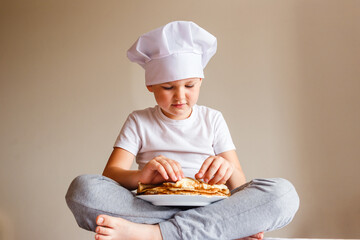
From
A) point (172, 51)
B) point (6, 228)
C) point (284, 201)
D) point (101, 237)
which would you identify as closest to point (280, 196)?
point (284, 201)

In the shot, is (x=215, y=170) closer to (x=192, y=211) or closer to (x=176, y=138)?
(x=192, y=211)

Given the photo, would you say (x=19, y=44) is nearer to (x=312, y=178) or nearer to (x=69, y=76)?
(x=69, y=76)

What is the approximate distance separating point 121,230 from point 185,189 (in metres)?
0.20

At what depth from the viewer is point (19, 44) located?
2.59 m

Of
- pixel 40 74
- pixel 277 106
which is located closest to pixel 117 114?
pixel 40 74

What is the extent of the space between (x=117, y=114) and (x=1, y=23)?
2.78ft

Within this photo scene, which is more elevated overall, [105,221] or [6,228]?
[105,221]

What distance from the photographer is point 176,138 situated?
173cm

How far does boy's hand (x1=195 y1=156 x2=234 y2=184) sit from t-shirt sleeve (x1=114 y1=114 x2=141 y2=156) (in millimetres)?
440

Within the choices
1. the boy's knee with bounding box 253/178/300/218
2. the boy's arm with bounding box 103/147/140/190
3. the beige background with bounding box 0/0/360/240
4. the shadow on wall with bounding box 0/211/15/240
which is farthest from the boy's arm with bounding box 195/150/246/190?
the shadow on wall with bounding box 0/211/15/240

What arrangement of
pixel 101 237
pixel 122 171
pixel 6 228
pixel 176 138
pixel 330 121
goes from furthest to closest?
pixel 6 228 → pixel 330 121 → pixel 176 138 → pixel 122 171 → pixel 101 237

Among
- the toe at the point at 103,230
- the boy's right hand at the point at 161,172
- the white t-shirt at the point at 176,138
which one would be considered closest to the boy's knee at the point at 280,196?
the boy's right hand at the point at 161,172

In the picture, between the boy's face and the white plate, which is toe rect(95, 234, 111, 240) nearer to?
the white plate

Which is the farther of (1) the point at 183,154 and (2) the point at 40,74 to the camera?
(2) the point at 40,74
